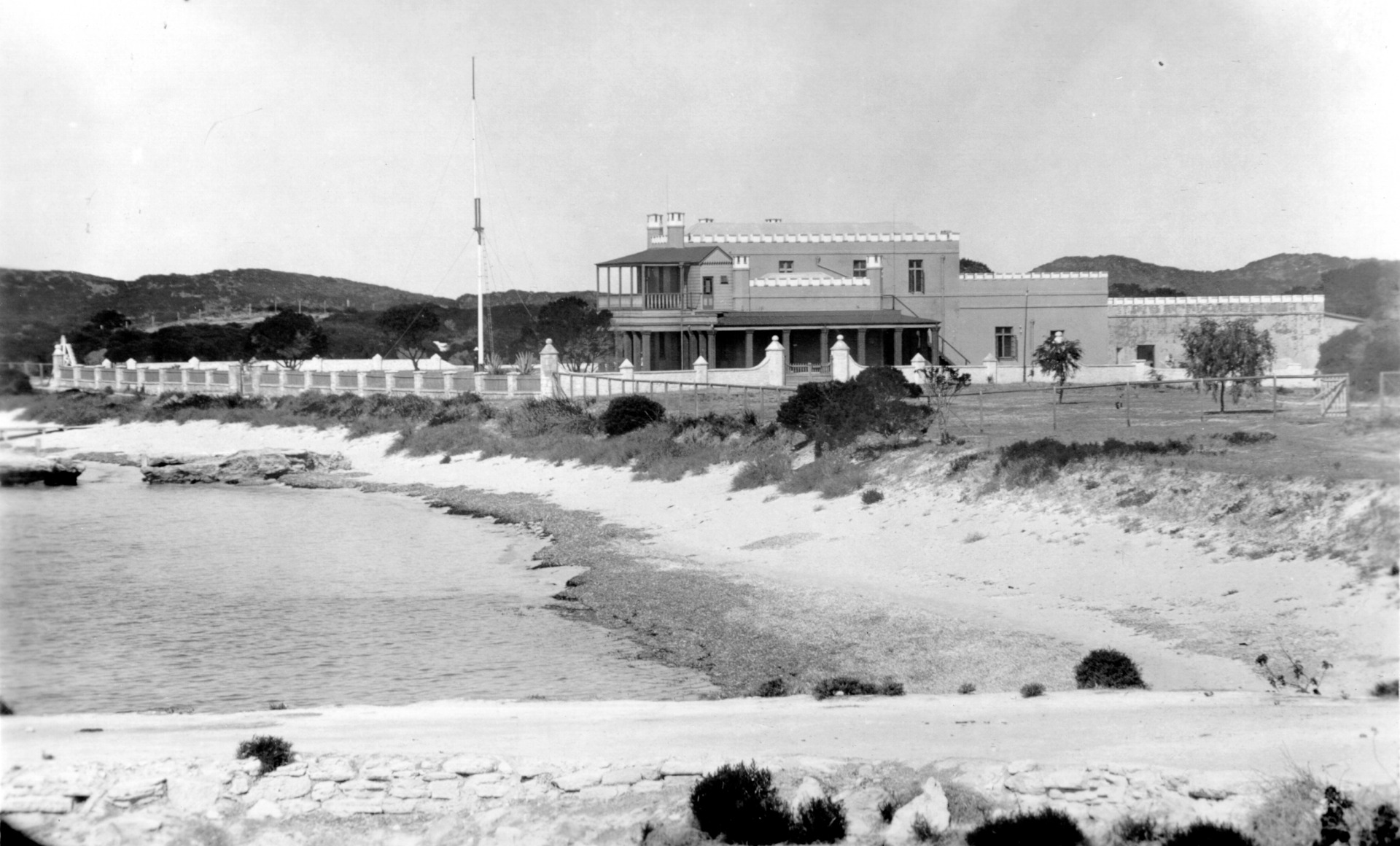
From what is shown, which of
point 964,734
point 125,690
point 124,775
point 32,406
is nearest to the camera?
point 124,775

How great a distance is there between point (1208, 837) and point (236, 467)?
37.1 meters

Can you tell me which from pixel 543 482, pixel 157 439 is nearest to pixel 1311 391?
pixel 543 482

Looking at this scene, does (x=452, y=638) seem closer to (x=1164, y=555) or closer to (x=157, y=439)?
(x=1164, y=555)

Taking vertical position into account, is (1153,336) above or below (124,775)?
above

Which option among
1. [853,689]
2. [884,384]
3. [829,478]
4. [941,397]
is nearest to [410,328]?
[941,397]

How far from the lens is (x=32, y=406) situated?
188 feet

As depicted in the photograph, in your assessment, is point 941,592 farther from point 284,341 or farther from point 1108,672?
point 284,341

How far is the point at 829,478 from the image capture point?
27359mm

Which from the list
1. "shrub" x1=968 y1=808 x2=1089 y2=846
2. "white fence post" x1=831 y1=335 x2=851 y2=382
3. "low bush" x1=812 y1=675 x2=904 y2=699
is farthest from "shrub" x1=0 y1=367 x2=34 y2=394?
"shrub" x1=968 y1=808 x2=1089 y2=846

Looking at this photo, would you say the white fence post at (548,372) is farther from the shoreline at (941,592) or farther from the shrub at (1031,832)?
the shrub at (1031,832)

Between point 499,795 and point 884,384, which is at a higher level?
point 884,384

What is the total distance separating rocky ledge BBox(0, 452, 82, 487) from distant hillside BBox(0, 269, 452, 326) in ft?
145

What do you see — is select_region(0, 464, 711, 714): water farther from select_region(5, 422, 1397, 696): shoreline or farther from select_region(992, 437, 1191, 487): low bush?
select_region(992, 437, 1191, 487): low bush

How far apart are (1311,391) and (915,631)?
26254mm
